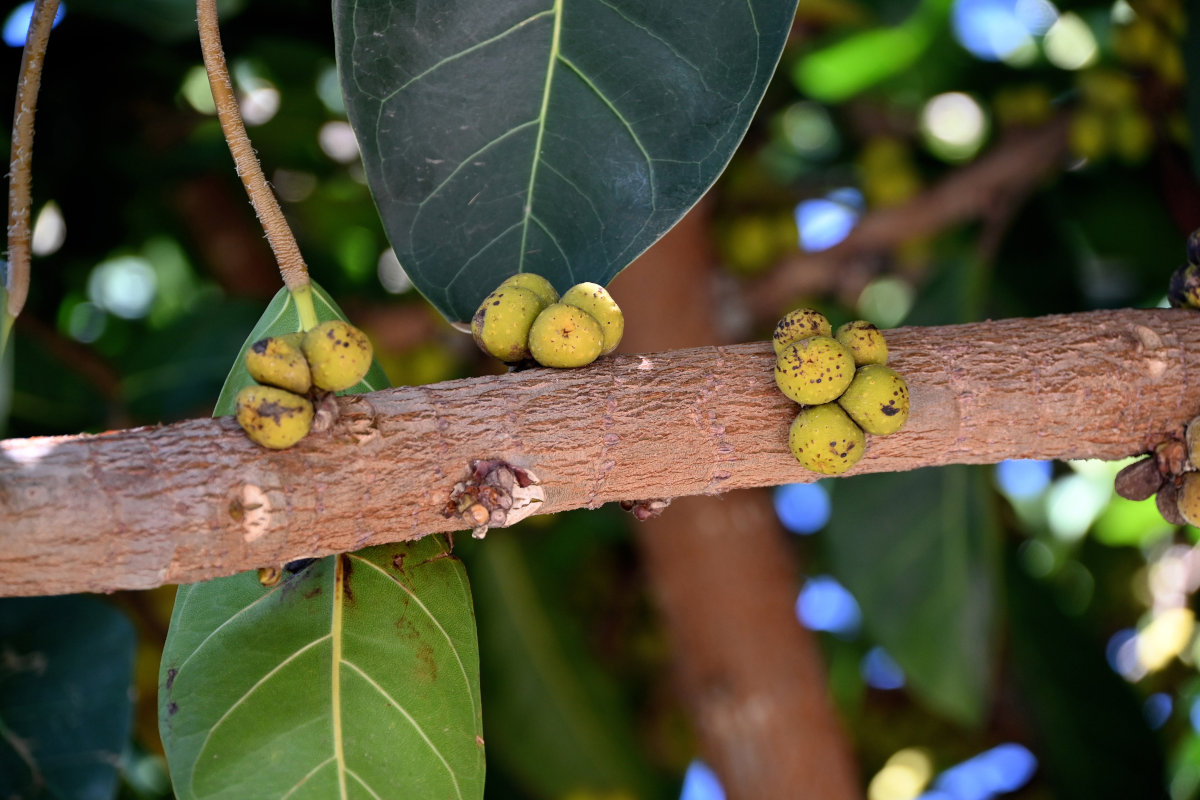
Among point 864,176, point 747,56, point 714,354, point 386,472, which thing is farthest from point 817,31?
point 386,472

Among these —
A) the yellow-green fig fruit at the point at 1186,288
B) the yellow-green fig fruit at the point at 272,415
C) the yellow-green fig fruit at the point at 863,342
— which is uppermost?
the yellow-green fig fruit at the point at 1186,288

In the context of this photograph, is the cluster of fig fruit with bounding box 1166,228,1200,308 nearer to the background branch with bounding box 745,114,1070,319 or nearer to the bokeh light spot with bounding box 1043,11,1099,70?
the background branch with bounding box 745,114,1070,319

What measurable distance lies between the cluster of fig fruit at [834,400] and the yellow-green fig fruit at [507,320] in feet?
0.76

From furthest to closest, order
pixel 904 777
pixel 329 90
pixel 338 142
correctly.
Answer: pixel 904 777 → pixel 338 142 → pixel 329 90

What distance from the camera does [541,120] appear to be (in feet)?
3.39

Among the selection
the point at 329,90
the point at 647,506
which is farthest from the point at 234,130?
the point at 329,90

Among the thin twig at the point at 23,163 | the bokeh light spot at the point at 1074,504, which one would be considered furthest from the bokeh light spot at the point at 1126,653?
the thin twig at the point at 23,163

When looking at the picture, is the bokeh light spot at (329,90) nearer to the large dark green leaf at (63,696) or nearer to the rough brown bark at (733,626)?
the rough brown bark at (733,626)

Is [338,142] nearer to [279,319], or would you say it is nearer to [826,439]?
[279,319]

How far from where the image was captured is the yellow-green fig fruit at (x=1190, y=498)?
0.96 meters

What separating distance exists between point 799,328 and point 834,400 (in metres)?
0.08

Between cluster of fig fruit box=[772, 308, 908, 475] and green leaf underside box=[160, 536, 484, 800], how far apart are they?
0.38 m

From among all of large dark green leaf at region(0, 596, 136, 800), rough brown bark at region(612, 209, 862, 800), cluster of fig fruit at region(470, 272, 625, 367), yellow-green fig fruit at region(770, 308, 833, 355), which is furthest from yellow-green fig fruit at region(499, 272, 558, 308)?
rough brown bark at region(612, 209, 862, 800)

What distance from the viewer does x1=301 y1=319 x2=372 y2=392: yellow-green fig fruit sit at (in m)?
0.79
